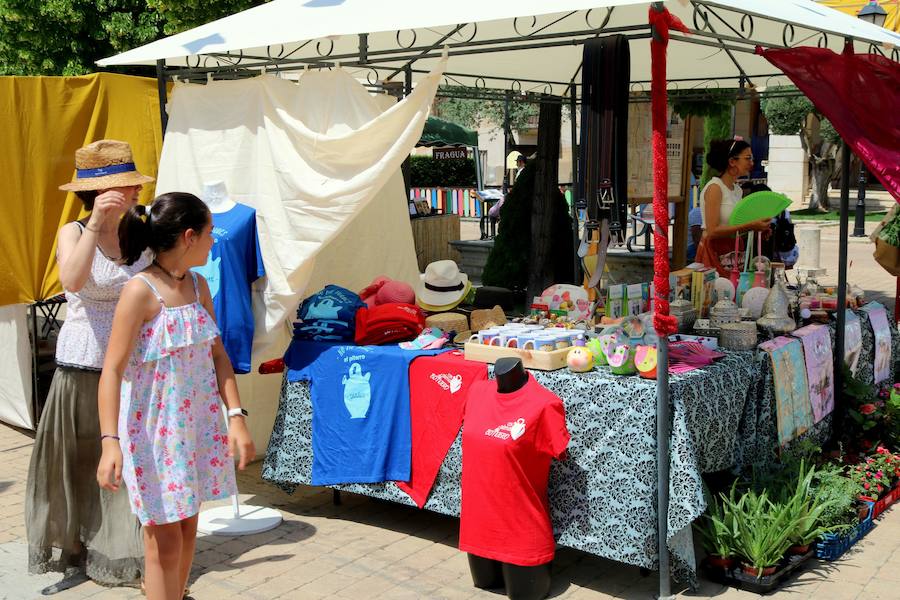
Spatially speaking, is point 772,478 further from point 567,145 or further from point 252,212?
point 567,145

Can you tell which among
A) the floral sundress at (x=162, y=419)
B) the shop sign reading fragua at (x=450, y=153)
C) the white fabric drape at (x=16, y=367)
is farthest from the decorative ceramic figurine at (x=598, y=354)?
the shop sign reading fragua at (x=450, y=153)

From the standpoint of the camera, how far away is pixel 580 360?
14.0ft

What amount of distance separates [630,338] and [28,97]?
13.3 ft

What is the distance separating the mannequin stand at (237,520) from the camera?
16.2 ft

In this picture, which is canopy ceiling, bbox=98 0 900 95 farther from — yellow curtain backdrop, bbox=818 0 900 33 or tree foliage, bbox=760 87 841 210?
tree foliage, bbox=760 87 841 210

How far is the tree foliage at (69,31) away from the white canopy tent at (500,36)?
525 centimetres

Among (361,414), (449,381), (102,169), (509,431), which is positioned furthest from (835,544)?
(102,169)

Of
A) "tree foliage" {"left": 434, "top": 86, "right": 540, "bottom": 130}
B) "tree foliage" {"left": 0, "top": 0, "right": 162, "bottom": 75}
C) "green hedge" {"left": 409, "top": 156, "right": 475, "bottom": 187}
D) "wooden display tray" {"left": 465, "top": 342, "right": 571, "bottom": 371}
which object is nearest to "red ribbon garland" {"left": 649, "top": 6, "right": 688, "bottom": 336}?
"wooden display tray" {"left": 465, "top": 342, "right": 571, "bottom": 371}

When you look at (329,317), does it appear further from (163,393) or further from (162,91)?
(162,91)

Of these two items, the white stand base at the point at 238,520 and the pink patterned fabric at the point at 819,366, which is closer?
the white stand base at the point at 238,520

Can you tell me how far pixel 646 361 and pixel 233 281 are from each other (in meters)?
2.08

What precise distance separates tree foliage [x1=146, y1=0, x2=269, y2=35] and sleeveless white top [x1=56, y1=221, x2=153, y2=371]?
8.11 meters

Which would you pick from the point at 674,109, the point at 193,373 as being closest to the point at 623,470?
the point at 193,373

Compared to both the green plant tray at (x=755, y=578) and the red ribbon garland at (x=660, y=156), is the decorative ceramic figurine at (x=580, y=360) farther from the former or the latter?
the green plant tray at (x=755, y=578)
